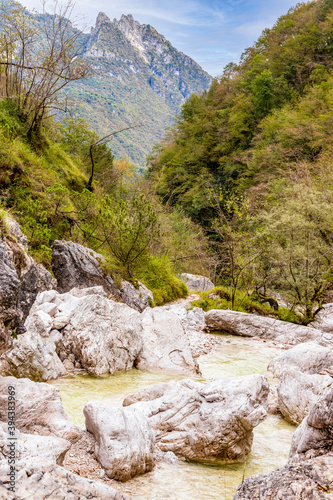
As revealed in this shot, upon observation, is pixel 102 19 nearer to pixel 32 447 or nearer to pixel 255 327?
pixel 255 327

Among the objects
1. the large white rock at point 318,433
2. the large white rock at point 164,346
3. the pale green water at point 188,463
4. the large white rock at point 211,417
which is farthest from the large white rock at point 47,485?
the large white rock at point 164,346

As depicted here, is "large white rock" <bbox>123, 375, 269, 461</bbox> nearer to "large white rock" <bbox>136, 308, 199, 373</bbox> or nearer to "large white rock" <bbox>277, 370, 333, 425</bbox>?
"large white rock" <bbox>277, 370, 333, 425</bbox>

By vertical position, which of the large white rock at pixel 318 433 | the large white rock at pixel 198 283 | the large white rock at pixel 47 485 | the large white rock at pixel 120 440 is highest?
the large white rock at pixel 318 433

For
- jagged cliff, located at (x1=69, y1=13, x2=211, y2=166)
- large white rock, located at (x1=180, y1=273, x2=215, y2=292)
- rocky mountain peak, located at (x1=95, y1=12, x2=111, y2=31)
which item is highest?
rocky mountain peak, located at (x1=95, y1=12, x2=111, y2=31)

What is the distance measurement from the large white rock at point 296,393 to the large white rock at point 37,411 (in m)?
3.25

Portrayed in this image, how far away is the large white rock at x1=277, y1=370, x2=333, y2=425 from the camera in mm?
5254

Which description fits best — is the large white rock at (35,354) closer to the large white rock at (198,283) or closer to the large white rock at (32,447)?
the large white rock at (32,447)

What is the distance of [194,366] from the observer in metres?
7.74

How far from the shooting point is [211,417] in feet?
13.5

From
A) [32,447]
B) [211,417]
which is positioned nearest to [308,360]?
[211,417]

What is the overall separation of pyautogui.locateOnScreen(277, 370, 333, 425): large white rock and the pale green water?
0.63 feet

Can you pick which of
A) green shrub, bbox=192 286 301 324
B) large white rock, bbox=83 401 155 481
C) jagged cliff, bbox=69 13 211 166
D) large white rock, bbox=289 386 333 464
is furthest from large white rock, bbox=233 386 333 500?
jagged cliff, bbox=69 13 211 166

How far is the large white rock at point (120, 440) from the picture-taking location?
3234 mm

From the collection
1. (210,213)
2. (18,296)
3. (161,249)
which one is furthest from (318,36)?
(18,296)
